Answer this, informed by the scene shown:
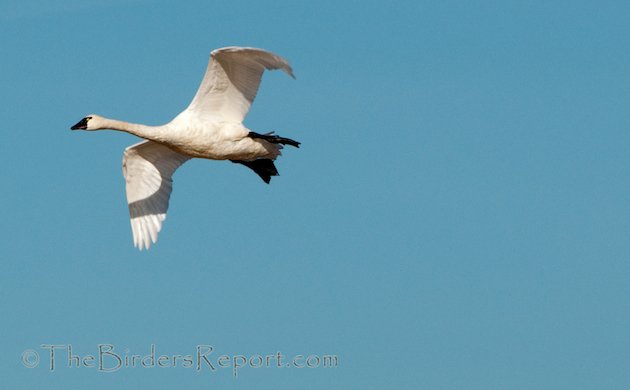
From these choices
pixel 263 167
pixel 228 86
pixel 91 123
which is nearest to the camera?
pixel 228 86

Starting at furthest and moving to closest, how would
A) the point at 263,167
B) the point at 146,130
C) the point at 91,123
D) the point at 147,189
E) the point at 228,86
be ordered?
the point at 147,189, the point at 263,167, the point at 91,123, the point at 228,86, the point at 146,130

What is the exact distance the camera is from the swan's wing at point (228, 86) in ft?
96.6

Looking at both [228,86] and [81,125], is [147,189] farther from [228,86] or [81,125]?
[228,86]

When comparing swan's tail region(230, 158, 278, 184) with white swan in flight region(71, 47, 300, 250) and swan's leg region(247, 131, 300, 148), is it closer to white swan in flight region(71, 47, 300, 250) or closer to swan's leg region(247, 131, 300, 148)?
white swan in flight region(71, 47, 300, 250)

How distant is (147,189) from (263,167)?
3.06 metres

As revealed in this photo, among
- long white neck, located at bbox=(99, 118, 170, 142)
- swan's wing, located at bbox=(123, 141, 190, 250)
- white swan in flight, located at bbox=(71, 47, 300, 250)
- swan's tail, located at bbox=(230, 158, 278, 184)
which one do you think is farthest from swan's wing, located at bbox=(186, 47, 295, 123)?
swan's wing, located at bbox=(123, 141, 190, 250)

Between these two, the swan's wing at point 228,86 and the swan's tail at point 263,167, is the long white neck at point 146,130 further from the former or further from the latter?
the swan's tail at point 263,167

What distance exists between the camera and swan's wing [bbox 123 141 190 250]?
108ft

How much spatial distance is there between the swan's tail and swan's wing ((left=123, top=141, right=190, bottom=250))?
2235 millimetres

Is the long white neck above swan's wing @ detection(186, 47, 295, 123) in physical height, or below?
below

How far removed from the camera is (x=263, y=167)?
32250mm

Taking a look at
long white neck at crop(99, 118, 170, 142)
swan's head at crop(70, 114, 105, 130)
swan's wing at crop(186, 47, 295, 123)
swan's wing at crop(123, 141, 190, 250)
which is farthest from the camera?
swan's wing at crop(123, 141, 190, 250)

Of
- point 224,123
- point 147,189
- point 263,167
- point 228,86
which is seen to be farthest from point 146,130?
point 147,189

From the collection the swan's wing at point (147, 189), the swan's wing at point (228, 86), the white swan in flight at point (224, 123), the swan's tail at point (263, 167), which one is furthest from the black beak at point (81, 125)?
the swan's tail at point (263, 167)
